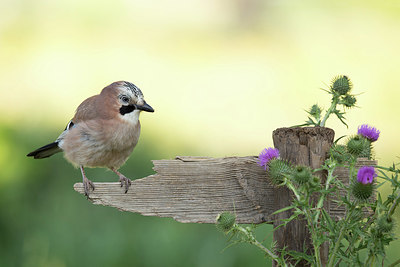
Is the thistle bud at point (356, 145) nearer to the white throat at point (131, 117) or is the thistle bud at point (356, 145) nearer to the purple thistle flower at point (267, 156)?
the purple thistle flower at point (267, 156)

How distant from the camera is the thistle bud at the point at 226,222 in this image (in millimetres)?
2691

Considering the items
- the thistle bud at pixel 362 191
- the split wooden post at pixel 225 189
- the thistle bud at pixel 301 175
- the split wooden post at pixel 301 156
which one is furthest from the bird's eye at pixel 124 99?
the thistle bud at pixel 362 191

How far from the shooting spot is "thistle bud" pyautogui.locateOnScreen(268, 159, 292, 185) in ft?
8.96

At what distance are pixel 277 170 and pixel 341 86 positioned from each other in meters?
0.54

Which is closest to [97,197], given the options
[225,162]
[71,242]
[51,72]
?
[225,162]

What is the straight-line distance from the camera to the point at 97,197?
2.89m

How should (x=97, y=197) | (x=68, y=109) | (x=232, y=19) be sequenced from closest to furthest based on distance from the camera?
(x=97, y=197) < (x=68, y=109) < (x=232, y=19)

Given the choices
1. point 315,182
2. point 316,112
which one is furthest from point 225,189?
point 315,182

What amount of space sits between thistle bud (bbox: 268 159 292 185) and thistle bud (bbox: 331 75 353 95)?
45 centimetres

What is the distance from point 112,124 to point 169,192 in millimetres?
639

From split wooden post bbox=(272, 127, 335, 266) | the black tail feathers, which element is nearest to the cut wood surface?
split wooden post bbox=(272, 127, 335, 266)

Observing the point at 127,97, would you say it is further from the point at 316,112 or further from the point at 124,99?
the point at 316,112

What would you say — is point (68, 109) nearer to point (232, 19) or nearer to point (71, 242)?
point (71, 242)

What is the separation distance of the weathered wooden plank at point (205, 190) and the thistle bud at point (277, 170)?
22 centimetres
